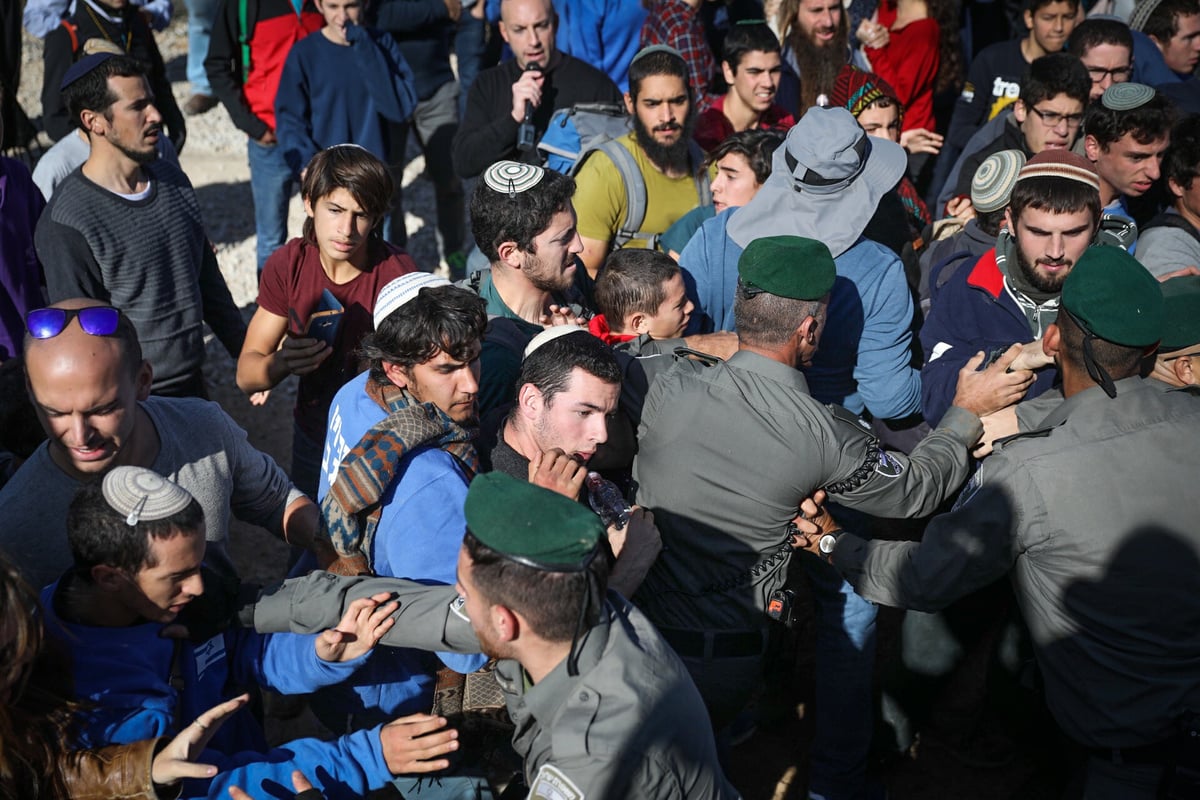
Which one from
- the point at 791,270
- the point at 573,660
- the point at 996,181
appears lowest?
the point at 573,660

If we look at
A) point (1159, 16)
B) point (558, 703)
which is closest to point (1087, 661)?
point (558, 703)

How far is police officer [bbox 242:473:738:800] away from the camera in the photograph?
7.70 feet

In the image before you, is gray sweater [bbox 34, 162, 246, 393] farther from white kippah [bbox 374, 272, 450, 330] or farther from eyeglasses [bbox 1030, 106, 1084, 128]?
eyeglasses [bbox 1030, 106, 1084, 128]

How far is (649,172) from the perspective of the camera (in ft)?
17.7

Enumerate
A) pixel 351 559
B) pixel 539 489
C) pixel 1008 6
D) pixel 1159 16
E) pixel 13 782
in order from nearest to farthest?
pixel 13 782 → pixel 539 489 → pixel 351 559 → pixel 1159 16 → pixel 1008 6

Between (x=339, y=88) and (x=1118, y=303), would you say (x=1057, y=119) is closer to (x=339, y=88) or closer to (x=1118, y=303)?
(x=1118, y=303)

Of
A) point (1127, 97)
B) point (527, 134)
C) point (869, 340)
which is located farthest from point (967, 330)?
point (527, 134)

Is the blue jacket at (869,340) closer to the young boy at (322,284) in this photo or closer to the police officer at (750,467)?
the police officer at (750,467)

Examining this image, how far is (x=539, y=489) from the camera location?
101 inches

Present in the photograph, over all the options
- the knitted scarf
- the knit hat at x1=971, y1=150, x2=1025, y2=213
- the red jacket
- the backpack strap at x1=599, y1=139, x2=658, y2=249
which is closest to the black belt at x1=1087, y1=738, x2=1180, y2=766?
the knitted scarf

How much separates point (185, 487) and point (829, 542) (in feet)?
7.10

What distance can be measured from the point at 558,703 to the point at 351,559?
41.6 inches

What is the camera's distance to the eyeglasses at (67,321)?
314cm

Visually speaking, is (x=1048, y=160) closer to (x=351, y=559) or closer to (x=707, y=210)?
(x=707, y=210)
